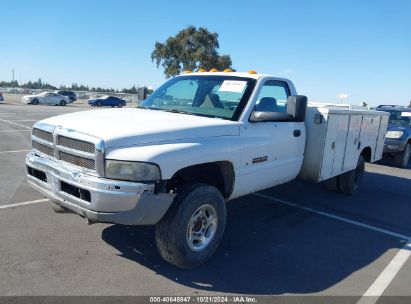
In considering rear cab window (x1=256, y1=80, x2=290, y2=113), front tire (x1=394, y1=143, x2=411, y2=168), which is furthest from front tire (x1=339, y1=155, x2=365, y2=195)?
front tire (x1=394, y1=143, x2=411, y2=168)

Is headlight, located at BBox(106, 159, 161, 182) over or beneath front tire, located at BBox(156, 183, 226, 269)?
over

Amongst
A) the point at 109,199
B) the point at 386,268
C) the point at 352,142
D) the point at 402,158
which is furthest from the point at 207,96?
the point at 402,158

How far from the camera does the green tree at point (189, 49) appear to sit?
41.2 m

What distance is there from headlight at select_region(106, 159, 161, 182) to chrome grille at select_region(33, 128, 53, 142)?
1.04 m

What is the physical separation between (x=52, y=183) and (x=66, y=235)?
3.41ft

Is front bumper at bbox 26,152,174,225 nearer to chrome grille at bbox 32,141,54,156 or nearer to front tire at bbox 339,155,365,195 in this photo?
chrome grille at bbox 32,141,54,156

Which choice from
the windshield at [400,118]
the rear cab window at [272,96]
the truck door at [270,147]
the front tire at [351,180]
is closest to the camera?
the truck door at [270,147]

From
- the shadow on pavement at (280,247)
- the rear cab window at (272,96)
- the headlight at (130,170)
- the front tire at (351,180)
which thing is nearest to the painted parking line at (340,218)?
the shadow on pavement at (280,247)

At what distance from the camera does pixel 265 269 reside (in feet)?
13.7

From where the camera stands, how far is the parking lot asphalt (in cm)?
372

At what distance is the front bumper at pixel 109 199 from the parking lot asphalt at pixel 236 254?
66 cm

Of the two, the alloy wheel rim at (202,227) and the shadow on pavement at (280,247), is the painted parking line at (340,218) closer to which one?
the shadow on pavement at (280,247)

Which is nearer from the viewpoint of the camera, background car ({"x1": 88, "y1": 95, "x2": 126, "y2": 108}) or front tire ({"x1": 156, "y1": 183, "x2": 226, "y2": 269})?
front tire ({"x1": 156, "y1": 183, "x2": 226, "y2": 269})

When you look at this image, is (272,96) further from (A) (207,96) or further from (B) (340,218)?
(B) (340,218)
